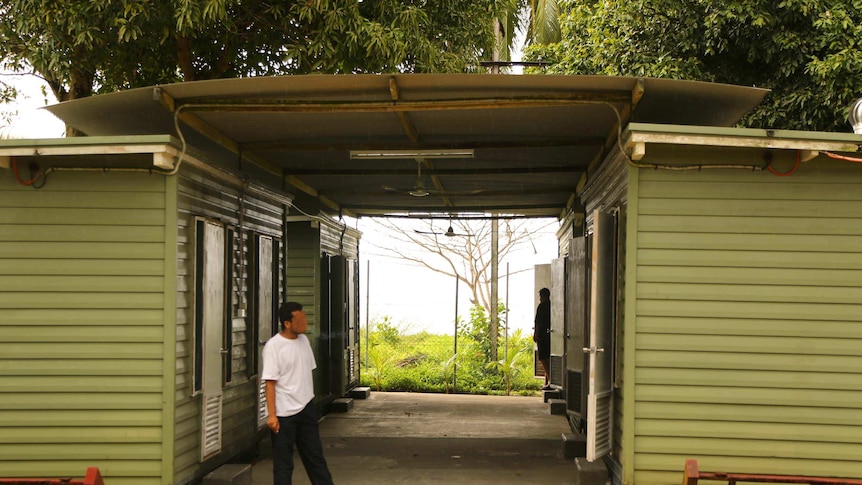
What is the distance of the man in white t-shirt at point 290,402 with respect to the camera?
20.2ft

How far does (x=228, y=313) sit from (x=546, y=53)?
29.9ft

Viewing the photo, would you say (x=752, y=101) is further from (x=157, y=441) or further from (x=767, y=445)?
(x=157, y=441)

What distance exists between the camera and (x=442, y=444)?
9.59 meters

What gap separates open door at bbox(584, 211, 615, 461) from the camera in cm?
664

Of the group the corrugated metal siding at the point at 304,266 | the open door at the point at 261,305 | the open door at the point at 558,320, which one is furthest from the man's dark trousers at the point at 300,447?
the open door at the point at 558,320

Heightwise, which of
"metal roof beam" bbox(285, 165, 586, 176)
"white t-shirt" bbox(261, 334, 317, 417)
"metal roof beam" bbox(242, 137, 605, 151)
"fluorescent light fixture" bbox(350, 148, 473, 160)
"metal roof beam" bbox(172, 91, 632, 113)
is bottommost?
"white t-shirt" bbox(261, 334, 317, 417)

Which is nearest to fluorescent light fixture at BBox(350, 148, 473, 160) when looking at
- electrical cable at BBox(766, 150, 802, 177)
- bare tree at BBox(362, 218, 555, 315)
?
electrical cable at BBox(766, 150, 802, 177)

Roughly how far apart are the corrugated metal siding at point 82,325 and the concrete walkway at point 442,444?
181 cm

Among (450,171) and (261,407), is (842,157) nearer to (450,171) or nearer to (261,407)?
(450,171)

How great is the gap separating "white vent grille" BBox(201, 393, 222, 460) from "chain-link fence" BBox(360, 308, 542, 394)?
7932 millimetres

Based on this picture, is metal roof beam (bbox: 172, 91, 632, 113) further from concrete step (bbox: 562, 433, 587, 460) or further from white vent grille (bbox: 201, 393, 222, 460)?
concrete step (bbox: 562, 433, 587, 460)

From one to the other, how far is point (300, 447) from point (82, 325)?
6.14 ft

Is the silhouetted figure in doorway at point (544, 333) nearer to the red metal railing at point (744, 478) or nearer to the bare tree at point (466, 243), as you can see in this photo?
the red metal railing at point (744, 478)

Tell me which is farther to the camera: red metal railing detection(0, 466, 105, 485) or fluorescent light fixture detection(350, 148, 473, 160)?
fluorescent light fixture detection(350, 148, 473, 160)
